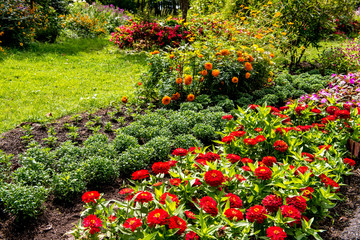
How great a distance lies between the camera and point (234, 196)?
1932mm

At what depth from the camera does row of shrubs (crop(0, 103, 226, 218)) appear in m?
2.40

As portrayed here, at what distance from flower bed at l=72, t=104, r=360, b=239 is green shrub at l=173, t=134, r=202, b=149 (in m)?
0.59

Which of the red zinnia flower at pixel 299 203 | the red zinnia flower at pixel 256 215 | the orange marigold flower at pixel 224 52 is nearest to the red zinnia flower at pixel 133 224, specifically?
the red zinnia flower at pixel 256 215

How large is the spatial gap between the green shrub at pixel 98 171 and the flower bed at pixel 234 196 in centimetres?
47

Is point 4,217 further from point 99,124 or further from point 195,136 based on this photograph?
point 195,136

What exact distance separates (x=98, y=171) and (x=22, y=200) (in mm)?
712

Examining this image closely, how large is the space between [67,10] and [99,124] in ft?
32.8

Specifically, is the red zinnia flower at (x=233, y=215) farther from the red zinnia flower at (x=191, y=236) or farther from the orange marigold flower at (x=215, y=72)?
the orange marigold flower at (x=215, y=72)

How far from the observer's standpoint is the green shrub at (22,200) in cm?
226

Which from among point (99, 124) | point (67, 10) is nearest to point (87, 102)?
point (99, 124)

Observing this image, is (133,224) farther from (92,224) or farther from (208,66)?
(208,66)

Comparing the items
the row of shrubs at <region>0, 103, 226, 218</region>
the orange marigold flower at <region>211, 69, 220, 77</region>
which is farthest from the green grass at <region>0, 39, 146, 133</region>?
the orange marigold flower at <region>211, 69, 220, 77</region>

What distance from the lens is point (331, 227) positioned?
2.29 metres

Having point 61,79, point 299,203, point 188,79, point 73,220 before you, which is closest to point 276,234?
point 299,203
